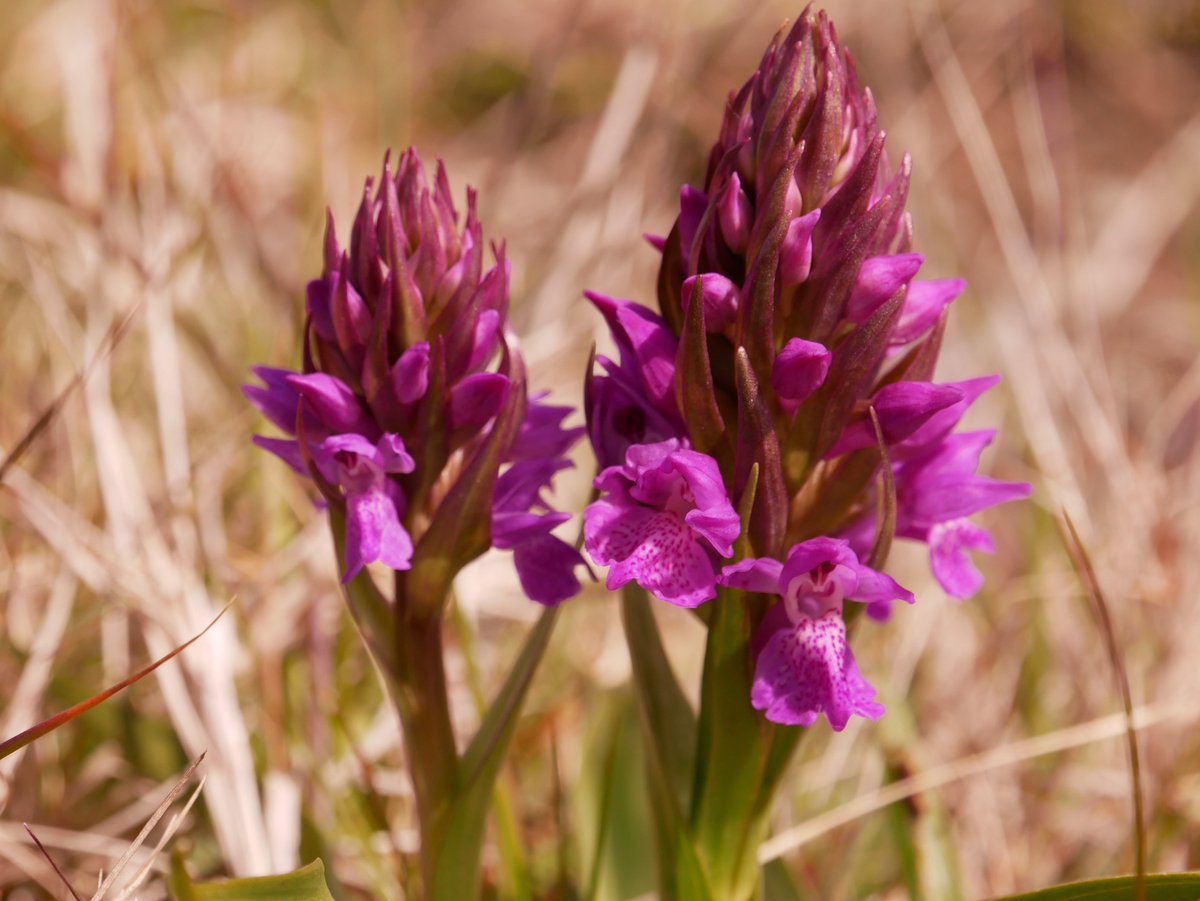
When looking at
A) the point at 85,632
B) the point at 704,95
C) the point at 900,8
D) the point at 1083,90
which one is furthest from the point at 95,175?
the point at 1083,90

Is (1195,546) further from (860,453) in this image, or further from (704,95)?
(704,95)

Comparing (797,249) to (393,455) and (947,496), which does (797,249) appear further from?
(393,455)

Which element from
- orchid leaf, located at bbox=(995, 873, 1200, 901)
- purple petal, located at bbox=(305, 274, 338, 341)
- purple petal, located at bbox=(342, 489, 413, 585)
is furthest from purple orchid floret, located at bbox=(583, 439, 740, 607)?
orchid leaf, located at bbox=(995, 873, 1200, 901)

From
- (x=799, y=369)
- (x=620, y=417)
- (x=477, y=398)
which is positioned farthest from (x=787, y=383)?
(x=477, y=398)

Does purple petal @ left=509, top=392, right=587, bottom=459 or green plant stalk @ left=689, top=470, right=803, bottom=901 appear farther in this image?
purple petal @ left=509, top=392, right=587, bottom=459

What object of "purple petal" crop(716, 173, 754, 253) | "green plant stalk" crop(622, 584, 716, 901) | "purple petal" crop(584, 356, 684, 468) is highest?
"purple petal" crop(716, 173, 754, 253)

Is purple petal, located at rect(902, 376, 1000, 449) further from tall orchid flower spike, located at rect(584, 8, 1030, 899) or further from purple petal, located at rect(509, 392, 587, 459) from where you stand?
purple petal, located at rect(509, 392, 587, 459)

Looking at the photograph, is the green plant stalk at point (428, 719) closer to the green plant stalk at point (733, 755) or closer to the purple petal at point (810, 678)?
the green plant stalk at point (733, 755)
